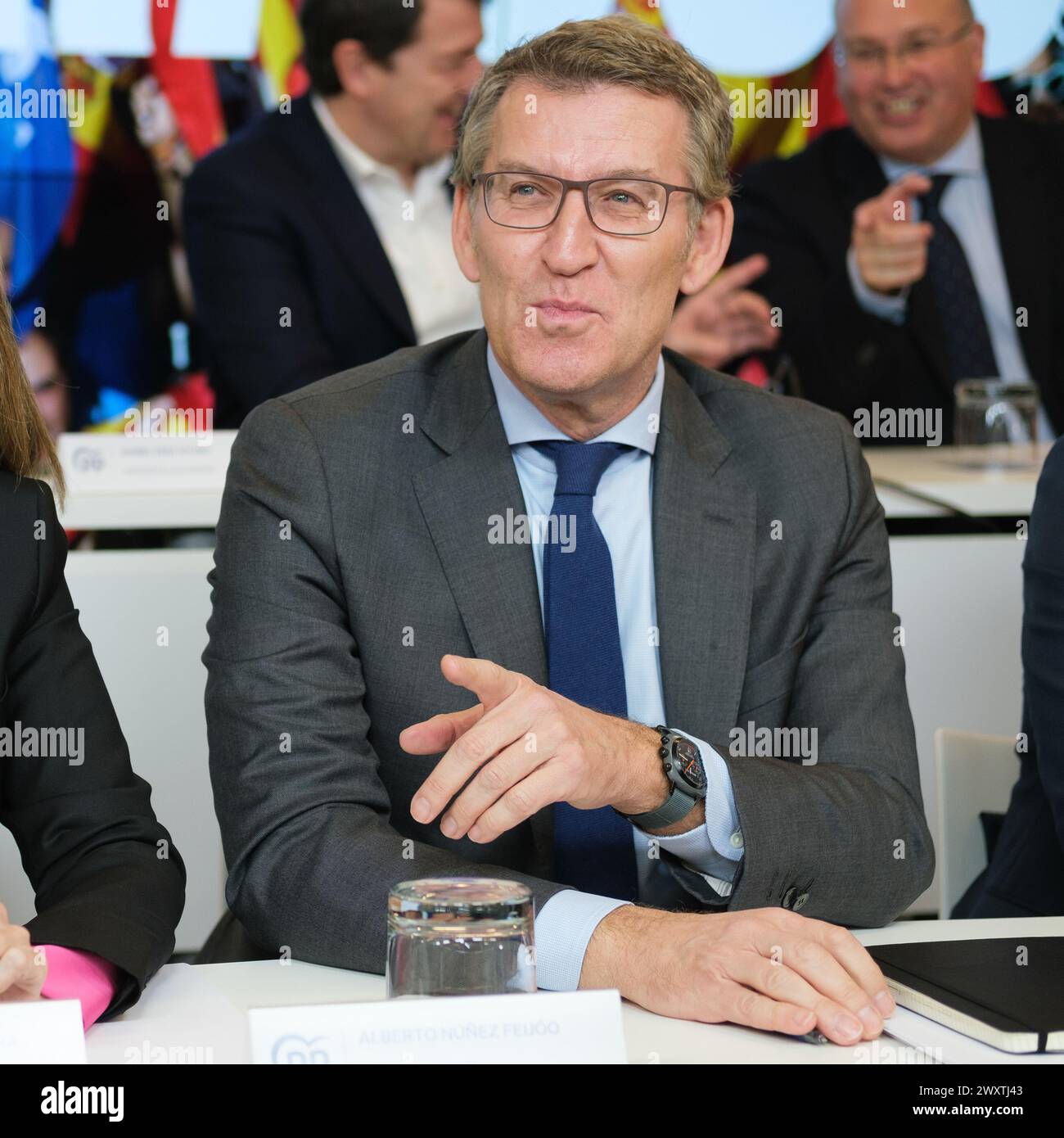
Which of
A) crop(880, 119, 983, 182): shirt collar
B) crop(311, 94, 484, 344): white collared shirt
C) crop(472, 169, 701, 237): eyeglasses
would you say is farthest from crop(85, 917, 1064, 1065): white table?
crop(880, 119, 983, 182): shirt collar

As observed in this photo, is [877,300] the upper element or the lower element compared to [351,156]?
lower

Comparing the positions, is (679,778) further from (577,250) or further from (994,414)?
(994,414)

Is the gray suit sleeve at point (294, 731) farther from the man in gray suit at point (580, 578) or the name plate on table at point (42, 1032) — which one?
the name plate on table at point (42, 1032)

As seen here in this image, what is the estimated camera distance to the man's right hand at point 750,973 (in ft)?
3.55

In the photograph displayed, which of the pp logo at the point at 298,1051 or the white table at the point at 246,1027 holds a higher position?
the pp logo at the point at 298,1051

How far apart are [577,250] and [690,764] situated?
550 mm

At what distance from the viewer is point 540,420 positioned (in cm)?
170

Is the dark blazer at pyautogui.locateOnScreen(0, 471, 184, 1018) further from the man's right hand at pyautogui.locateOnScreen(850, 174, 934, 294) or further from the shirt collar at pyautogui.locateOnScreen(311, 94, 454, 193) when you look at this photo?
the man's right hand at pyautogui.locateOnScreen(850, 174, 934, 294)

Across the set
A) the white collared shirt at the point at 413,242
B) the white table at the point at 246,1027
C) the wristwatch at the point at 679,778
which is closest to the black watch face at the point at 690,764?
the wristwatch at the point at 679,778

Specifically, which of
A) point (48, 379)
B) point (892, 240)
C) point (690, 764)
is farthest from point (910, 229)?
point (690, 764)

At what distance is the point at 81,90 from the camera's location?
4148mm

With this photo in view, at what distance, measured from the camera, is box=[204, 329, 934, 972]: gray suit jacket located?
4.62 ft

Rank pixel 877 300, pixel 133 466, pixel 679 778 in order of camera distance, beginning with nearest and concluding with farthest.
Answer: pixel 679 778, pixel 133 466, pixel 877 300

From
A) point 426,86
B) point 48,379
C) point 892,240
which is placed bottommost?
point 48,379
